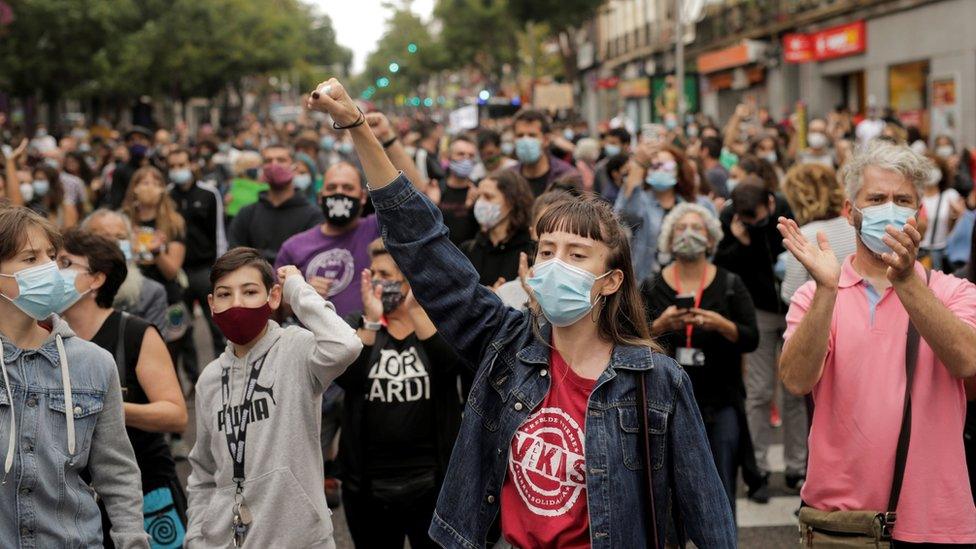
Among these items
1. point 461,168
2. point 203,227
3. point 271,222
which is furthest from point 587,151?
point 271,222

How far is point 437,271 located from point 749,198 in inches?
196

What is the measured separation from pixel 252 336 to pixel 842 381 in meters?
2.03

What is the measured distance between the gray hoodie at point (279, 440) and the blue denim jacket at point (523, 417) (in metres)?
0.98

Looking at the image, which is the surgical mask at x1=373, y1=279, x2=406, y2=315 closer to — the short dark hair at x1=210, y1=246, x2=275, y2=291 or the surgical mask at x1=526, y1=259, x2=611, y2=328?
the short dark hair at x1=210, y1=246, x2=275, y2=291

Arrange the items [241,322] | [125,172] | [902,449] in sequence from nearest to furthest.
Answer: [902,449] → [241,322] → [125,172]

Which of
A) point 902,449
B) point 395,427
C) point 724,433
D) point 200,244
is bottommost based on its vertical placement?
point 724,433

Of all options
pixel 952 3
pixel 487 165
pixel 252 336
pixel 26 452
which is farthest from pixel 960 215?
pixel 952 3

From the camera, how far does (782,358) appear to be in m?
3.92

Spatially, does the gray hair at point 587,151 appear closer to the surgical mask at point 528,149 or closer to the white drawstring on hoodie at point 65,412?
the surgical mask at point 528,149

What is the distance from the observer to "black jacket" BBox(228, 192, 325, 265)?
8.16m

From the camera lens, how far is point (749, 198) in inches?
308

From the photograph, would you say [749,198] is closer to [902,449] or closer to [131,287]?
[131,287]

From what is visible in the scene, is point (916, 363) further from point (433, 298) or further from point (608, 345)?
point (433, 298)

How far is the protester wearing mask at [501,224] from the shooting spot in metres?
6.57
